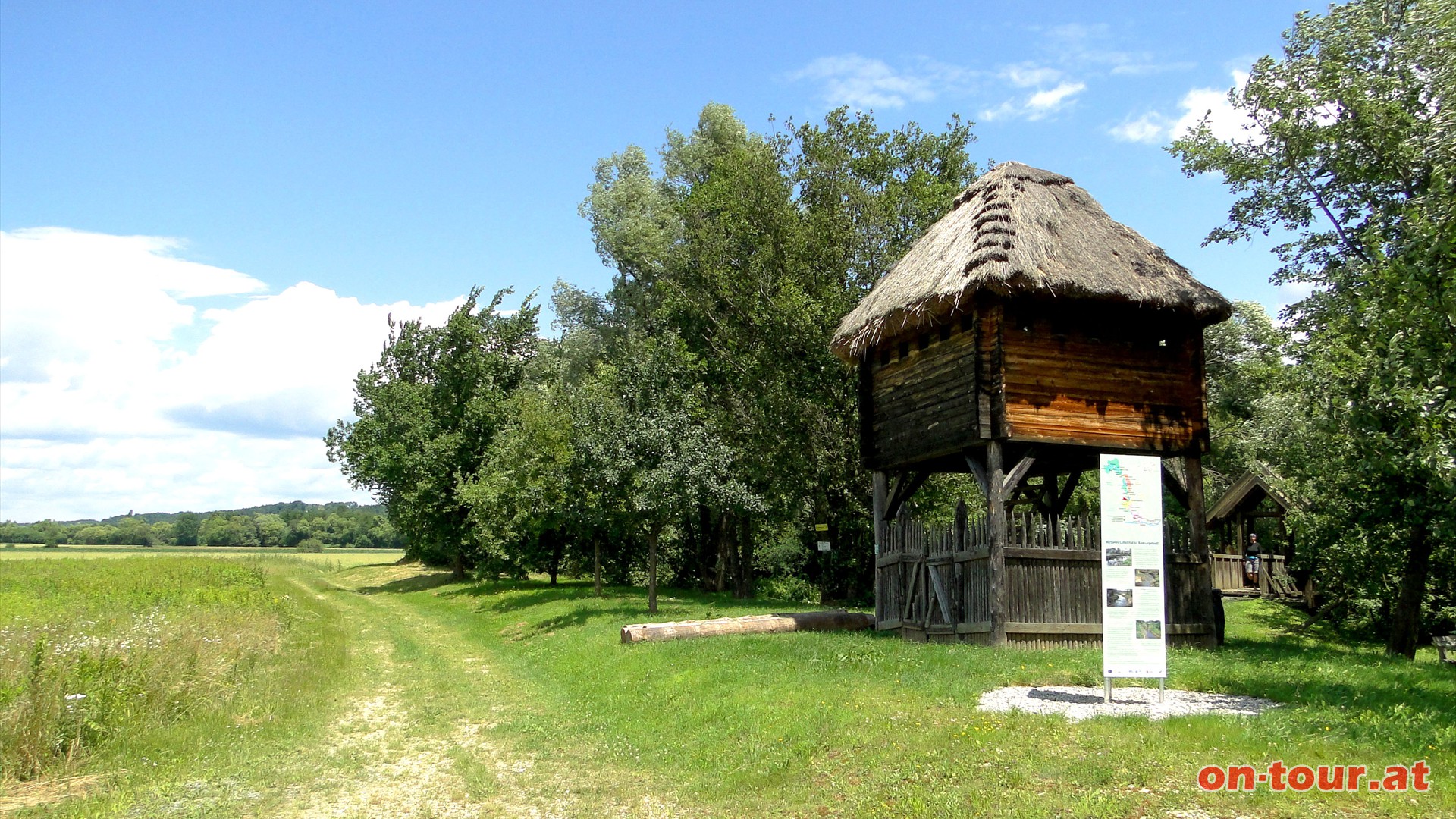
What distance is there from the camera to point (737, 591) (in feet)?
107

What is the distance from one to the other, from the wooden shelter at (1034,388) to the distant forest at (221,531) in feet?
204

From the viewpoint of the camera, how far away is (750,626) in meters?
19.6

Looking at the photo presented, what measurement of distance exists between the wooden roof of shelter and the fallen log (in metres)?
16.8

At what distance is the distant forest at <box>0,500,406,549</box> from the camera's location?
297 ft

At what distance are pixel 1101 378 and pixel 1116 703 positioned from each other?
298 inches

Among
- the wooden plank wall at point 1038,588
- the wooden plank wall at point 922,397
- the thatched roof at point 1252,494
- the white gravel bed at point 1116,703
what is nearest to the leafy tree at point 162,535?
the thatched roof at point 1252,494

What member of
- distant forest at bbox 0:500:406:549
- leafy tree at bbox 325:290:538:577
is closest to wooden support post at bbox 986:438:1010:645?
leafy tree at bbox 325:290:538:577

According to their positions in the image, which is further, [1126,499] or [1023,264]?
[1023,264]

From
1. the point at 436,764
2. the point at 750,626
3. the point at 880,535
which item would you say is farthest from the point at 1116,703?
the point at 880,535

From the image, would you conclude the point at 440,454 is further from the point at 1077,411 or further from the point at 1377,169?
the point at 1377,169

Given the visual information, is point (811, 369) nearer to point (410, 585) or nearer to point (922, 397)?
point (922, 397)

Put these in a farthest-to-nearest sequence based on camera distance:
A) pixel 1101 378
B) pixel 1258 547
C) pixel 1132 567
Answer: pixel 1258 547, pixel 1101 378, pixel 1132 567

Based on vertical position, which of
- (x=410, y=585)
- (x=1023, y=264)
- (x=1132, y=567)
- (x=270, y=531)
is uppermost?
(x=1023, y=264)

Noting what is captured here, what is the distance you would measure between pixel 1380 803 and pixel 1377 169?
16.1 metres
